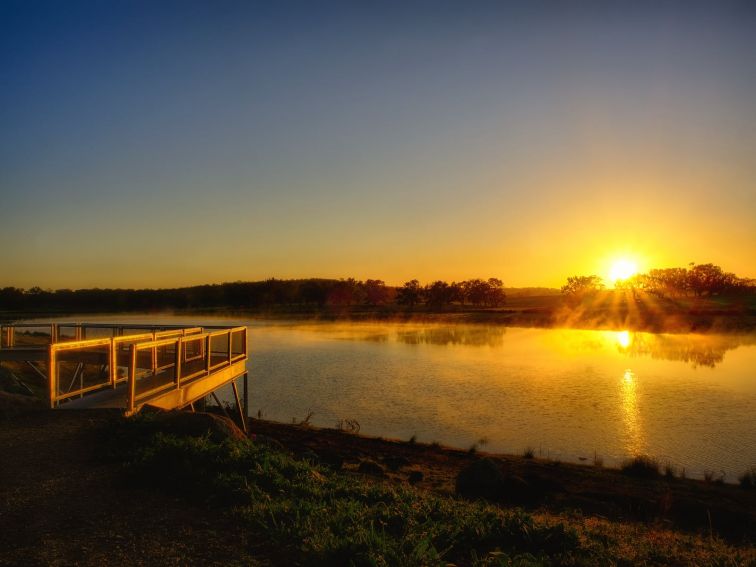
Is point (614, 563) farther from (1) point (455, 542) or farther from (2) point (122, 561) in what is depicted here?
(2) point (122, 561)

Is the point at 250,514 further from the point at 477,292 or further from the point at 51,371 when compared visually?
the point at 477,292

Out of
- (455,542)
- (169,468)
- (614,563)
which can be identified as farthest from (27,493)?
(614,563)

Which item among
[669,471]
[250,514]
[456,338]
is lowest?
[669,471]

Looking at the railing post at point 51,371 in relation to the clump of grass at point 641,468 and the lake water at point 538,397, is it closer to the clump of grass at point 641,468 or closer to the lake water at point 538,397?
the lake water at point 538,397

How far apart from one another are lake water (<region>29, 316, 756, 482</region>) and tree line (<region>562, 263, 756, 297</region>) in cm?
9126

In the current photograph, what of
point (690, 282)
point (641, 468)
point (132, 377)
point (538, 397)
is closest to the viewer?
point (132, 377)

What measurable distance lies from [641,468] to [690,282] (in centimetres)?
13006

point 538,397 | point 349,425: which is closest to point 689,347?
point 538,397

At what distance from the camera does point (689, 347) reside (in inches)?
1692

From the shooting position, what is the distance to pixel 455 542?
560 cm

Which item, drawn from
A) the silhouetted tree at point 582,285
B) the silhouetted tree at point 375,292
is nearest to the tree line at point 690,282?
the silhouetted tree at point 582,285

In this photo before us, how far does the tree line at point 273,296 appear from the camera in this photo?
11881cm

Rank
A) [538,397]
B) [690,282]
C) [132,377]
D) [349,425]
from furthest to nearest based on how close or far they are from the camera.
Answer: [690,282] → [538,397] → [349,425] → [132,377]

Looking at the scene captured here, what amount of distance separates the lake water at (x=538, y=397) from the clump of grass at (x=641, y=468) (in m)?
0.93
